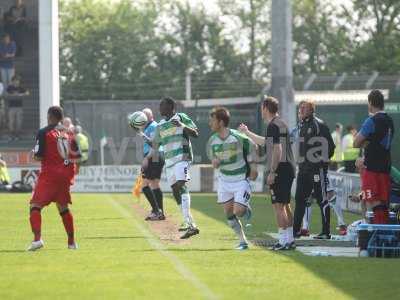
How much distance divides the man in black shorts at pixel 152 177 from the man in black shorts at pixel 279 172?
6077 millimetres

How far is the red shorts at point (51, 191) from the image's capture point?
51.3 feet

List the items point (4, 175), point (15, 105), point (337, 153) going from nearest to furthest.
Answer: point (4, 175)
point (337, 153)
point (15, 105)

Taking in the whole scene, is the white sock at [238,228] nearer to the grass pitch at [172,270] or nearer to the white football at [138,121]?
the grass pitch at [172,270]

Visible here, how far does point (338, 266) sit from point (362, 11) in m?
60.5

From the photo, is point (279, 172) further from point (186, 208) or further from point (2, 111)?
point (2, 111)

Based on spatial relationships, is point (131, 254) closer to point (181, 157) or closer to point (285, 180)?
point (285, 180)

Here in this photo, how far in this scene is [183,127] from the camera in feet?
59.7

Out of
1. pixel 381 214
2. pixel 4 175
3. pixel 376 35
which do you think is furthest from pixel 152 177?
pixel 376 35

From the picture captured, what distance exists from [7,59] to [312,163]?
64.6ft

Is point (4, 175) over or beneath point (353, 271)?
beneath

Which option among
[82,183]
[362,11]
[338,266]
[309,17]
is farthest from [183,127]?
[309,17]

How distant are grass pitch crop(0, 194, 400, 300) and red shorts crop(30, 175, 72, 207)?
640mm

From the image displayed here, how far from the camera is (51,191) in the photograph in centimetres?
1564

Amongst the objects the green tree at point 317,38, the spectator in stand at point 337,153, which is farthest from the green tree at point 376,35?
the spectator in stand at point 337,153
